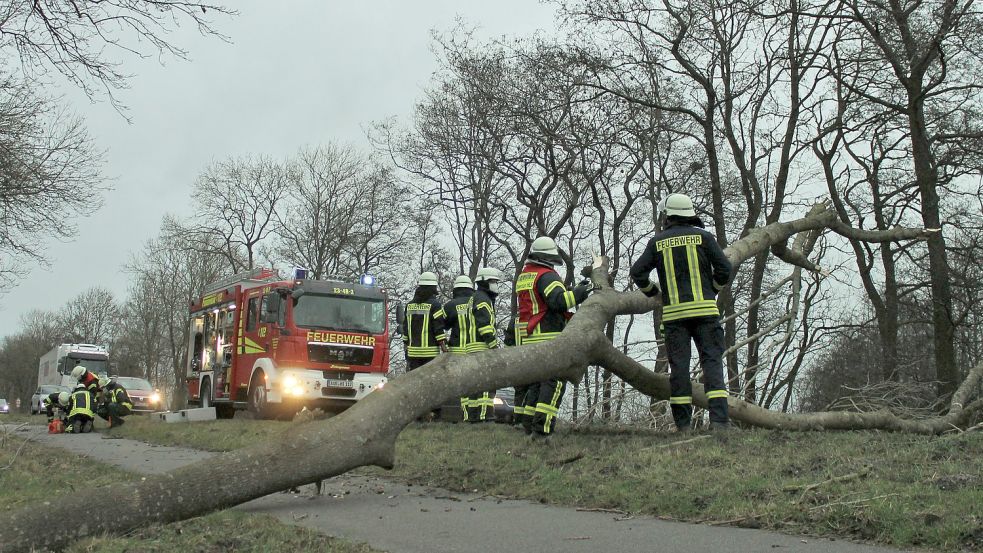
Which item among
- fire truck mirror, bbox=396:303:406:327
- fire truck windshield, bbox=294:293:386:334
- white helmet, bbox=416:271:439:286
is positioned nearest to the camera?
white helmet, bbox=416:271:439:286

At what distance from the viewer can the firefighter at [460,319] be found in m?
12.7

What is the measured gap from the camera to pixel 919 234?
35.8 feet

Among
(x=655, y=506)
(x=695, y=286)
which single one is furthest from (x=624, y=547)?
(x=695, y=286)

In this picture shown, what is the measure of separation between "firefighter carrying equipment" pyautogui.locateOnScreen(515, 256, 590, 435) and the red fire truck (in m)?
7.59

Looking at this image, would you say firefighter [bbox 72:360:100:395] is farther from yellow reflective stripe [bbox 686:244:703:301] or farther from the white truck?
the white truck

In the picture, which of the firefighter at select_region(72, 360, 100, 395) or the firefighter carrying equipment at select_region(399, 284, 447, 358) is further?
the firefighter at select_region(72, 360, 100, 395)

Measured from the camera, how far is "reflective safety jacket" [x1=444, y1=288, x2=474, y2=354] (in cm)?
1272

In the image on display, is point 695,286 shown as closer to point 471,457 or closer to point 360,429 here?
point 471,457

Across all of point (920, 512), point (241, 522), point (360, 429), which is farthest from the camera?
point (360, 429)

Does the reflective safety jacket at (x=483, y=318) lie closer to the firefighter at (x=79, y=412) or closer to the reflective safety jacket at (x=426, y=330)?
the reflective safety jacket at (x=426, y=330)

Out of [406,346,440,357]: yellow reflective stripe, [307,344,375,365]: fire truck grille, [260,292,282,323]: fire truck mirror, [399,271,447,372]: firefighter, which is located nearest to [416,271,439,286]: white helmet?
[399,271,447,372]: firefighter

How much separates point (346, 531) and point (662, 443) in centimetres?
268

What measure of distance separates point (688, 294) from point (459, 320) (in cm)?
599

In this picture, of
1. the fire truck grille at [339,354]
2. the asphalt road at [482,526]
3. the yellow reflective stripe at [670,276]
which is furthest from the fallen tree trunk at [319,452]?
the fire truck grille at [339,354]
